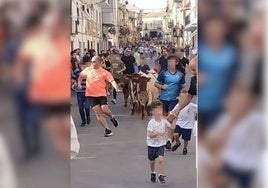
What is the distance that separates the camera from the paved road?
772 cm

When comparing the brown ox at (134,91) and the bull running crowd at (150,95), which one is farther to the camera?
the brown ox at (134,91)

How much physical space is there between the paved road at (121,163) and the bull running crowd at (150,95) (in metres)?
0.25

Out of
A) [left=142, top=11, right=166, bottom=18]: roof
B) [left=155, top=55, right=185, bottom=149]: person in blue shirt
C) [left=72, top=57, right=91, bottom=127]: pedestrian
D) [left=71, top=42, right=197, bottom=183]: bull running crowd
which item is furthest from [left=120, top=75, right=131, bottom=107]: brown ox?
[left=142, top=11, right=166, bottom=18]: roof

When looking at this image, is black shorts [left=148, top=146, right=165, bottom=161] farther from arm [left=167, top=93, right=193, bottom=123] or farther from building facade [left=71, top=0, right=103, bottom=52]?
building facade [left=71, top=0, right=103, bottom=52]

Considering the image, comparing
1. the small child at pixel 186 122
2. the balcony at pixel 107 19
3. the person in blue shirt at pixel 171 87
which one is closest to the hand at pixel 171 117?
the small child at pixel 186 122

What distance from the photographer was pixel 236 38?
306cm

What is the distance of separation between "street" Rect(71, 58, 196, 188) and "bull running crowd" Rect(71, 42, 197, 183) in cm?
24

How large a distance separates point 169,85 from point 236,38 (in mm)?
7045

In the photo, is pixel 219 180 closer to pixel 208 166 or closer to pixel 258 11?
pixel 208 166

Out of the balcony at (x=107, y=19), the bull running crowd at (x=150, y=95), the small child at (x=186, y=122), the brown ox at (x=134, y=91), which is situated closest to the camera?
the bull running crowd at (x=150, y=95)

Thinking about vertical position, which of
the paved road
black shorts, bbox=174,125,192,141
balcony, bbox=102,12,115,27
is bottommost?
the paved road

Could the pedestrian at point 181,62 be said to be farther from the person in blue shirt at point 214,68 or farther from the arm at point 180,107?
the person in blue shirt at point 214,68

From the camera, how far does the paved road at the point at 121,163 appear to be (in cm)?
772

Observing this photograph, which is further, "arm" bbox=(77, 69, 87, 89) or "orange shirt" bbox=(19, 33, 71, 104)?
"arm" bbox=(77, 69, 87, 89)
